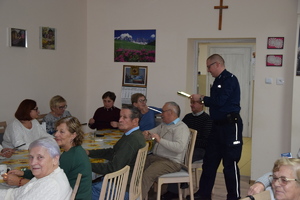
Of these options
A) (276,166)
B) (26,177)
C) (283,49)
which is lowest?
(26,177)

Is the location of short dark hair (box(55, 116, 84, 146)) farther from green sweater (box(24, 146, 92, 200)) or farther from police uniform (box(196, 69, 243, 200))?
police uniform (box(196, 69, 243, 200))

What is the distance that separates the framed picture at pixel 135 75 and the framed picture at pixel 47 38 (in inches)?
44.7

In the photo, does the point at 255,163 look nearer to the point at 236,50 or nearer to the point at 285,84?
the point at 285,84

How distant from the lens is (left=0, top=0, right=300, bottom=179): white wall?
5215mm

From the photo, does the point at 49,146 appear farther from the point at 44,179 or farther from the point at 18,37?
the point at 18,37

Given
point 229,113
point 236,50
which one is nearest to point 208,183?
point 229,113

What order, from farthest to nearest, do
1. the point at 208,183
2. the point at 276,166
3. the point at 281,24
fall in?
the point at 281,24
the point at 208,183
the point at 276,166

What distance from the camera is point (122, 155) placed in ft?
11.1

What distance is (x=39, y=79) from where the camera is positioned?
5.48 metres

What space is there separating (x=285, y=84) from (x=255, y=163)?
1.09 meters

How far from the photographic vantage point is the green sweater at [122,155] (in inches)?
131

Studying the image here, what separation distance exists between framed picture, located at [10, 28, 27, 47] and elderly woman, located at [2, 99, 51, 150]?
0.95 m

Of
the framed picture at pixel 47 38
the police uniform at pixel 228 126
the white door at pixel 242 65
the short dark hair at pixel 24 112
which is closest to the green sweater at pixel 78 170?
the short dark hair at pixel 24 112

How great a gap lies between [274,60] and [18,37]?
3.09m
